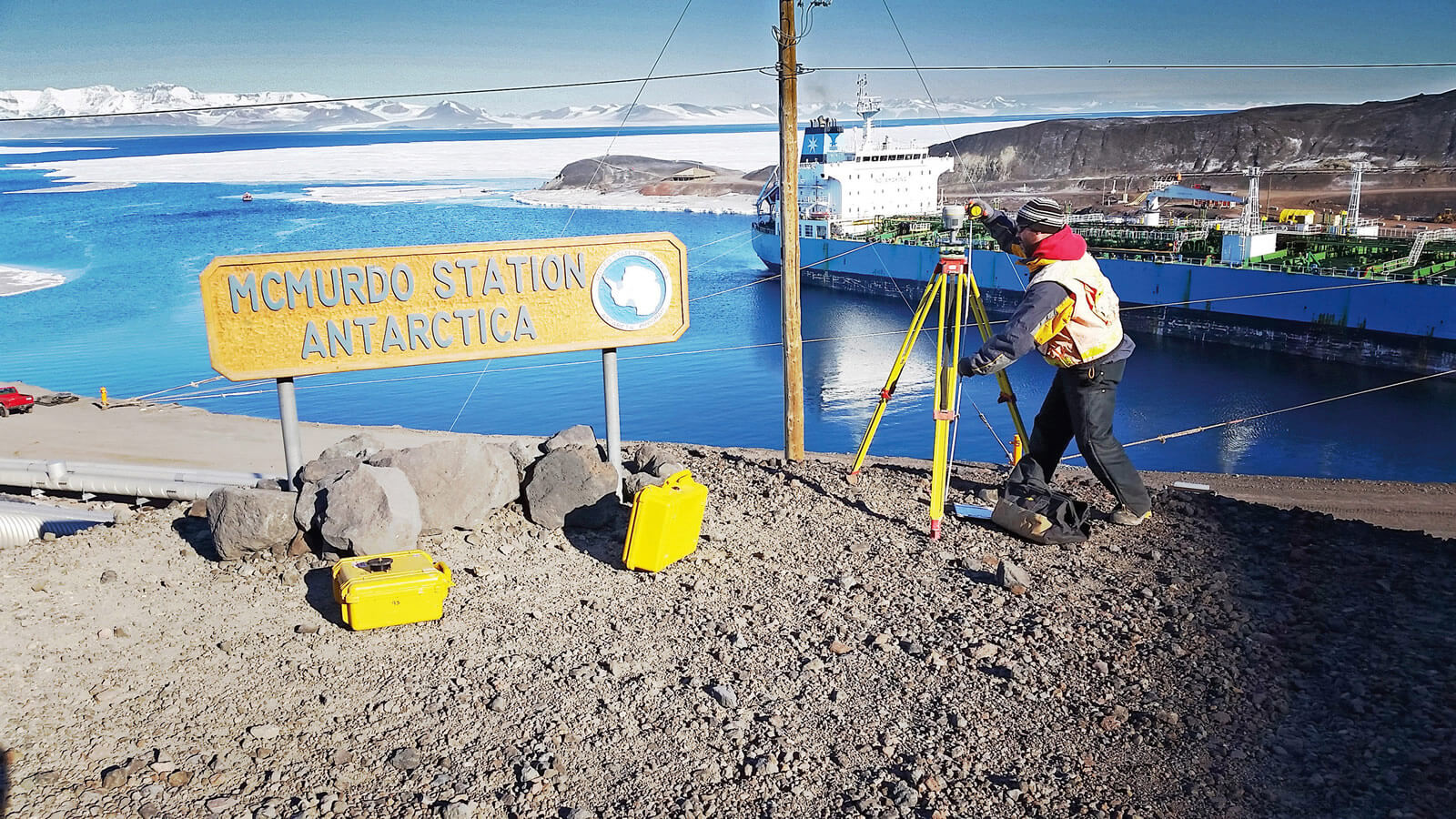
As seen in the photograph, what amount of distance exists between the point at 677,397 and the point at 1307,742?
65.2ft

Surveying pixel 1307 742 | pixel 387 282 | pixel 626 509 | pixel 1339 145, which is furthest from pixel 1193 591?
pixel 1339 145

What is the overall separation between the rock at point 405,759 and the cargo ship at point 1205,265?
1639cm

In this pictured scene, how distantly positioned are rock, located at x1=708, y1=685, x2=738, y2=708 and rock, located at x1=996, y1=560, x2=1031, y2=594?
6.33 feet

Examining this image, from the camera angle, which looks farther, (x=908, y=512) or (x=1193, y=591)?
(x=908, y=512)

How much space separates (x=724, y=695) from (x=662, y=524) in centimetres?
148

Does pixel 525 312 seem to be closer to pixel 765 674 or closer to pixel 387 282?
pixel 387 282

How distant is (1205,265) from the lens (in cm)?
3216

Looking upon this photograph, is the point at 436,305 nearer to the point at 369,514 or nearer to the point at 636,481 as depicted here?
the point at 369,514

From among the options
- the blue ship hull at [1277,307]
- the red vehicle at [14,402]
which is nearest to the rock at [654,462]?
the blue ship hull at [1277,307]

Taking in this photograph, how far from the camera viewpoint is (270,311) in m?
6.40

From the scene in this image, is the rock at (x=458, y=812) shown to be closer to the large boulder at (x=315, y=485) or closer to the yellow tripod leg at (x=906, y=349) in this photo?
the large boulder at (x=315, y=485)

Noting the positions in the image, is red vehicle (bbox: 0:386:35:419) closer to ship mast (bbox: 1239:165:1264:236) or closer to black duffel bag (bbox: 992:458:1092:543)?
black duffel bag (bbox: 992:458:1092:543)

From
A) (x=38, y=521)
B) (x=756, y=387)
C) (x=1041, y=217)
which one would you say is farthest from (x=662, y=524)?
(x=756, y=387)

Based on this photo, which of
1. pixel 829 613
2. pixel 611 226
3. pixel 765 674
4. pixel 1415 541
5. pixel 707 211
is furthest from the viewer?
pixel 707 211
